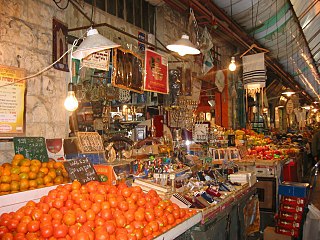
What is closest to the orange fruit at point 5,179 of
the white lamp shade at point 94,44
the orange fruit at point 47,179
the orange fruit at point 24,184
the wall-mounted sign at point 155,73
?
the orange fruit at point 24,184

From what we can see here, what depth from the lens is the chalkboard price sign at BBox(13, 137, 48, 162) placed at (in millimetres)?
4008

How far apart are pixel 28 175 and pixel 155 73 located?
3485 millimetres

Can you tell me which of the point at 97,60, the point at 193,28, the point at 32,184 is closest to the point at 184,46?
the point at 97,60

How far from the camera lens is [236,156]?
7465mm

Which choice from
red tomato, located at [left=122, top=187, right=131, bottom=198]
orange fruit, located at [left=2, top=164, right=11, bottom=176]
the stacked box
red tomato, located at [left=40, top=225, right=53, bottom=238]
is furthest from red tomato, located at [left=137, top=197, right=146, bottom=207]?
the stacked box

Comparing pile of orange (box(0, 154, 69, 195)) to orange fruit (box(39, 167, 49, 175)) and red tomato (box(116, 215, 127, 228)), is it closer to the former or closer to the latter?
orange fruit (box(39, 167, 49, 175))

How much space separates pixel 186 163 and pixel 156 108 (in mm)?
3044

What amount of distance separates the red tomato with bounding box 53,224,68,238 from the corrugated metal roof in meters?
6.56

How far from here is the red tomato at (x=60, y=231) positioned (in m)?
2.48

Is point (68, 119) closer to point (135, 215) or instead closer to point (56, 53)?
point (56, 53)

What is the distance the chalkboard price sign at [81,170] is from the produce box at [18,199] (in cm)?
37

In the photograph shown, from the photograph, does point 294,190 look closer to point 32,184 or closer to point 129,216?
point 129,216

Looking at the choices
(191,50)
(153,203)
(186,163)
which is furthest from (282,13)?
(153,203)

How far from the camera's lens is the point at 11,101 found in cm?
414
